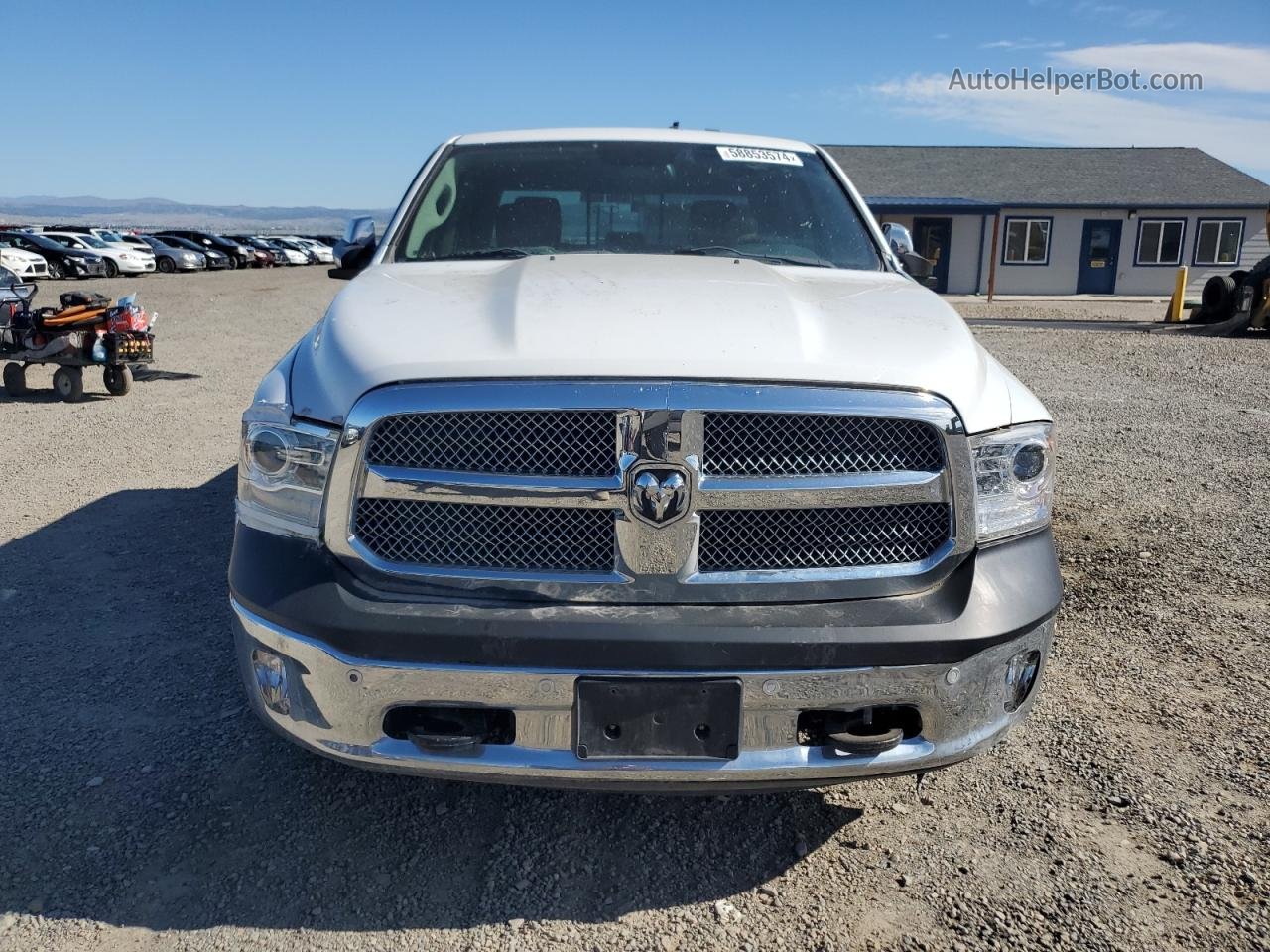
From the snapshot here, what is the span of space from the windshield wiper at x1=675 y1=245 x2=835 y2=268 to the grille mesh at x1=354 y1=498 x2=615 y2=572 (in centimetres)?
164

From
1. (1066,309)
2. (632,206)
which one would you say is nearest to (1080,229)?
(1066,309)

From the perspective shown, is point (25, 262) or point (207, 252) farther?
point (207, 252)

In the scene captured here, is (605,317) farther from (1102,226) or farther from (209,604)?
(1102,226)

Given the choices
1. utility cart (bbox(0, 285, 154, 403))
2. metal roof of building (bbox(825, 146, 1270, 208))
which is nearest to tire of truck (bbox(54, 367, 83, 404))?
utility cart (bbox(0, 285, 154, 403))

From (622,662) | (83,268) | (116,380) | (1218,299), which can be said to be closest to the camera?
(622,662)

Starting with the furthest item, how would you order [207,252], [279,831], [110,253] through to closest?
1. [207,252]
2. [110,253]
3. [279,831]

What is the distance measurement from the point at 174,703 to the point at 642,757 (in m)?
2.05

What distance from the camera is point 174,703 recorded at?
3.49m

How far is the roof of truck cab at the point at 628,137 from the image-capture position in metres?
4.20

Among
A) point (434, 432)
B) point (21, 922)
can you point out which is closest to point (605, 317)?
point (434, 432)

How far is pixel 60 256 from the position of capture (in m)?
32.0

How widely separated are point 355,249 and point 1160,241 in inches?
1354

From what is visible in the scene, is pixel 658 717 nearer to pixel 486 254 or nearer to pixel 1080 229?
Result: pixel 486 254

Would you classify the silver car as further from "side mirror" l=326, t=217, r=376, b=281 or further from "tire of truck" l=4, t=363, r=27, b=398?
"side mirror" l=326, t=217, r=376, b=281
